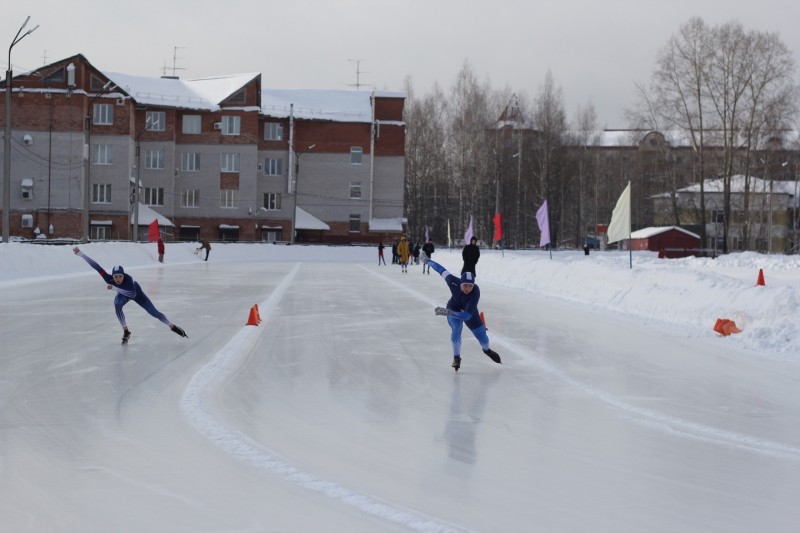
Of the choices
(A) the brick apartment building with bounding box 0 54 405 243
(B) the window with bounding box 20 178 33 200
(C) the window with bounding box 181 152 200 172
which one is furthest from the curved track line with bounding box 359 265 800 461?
(C) the window with bounding box 181 152 200 172

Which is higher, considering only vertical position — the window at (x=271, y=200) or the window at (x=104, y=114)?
the window at (x=104, y=114)

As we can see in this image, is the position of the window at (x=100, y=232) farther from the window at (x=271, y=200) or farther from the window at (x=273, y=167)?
the window at (x=273, y=167)

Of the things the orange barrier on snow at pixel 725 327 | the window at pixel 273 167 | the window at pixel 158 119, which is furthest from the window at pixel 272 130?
the orange barrier on snow at pixel 725 327

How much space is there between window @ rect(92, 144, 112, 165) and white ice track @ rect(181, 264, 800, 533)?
63993 mm

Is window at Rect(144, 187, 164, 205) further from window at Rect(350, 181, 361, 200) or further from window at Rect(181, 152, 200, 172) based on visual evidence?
window at Rect(350, 181, 361, 200)

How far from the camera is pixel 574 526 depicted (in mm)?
4660

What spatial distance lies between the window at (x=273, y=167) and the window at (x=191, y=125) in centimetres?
683

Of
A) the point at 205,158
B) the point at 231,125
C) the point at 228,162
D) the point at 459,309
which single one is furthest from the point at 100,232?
the point at 459,309

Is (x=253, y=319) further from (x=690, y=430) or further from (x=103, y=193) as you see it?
(x=103, y=193)

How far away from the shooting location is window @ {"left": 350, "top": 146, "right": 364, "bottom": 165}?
8256 cm

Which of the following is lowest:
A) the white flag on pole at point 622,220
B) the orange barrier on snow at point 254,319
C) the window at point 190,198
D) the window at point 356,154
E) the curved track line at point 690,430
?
the orange barrier on snow at point 254,319

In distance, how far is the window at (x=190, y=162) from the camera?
78.0 meters

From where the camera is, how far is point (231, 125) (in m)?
78.4

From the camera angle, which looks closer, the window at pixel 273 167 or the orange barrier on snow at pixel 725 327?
the orange barrier on snow at pixel 725 327
